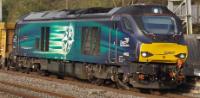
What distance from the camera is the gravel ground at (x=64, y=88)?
1513 cm

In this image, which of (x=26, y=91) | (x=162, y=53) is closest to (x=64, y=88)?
(x=26, y=91)

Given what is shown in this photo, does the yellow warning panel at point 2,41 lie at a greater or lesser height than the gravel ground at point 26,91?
greater

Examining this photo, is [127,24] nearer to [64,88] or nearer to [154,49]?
[154,49]

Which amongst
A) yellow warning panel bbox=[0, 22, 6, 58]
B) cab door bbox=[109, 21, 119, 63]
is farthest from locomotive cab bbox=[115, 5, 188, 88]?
yellow warning panel bbox=[0, 22, 6, 58]

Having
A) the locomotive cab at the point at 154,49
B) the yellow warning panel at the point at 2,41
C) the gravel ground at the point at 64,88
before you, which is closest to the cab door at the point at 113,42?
the locomotive cab at the point at 154,49

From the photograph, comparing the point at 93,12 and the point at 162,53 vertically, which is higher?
the point at 93,12

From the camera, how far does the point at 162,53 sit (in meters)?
15.8

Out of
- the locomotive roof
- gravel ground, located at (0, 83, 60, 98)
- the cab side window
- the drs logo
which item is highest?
the locomotive roof

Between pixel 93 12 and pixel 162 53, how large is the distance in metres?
3.89

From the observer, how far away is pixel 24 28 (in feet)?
77.7

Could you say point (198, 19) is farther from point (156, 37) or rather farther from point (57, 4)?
point (57, 4)

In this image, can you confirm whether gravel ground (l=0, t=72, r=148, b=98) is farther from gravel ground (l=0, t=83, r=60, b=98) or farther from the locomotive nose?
the locomotive nose

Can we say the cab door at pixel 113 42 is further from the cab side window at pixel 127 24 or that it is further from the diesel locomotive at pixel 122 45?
the cab side window at pixel 127 24

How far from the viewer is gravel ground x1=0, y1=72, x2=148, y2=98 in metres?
15.1
